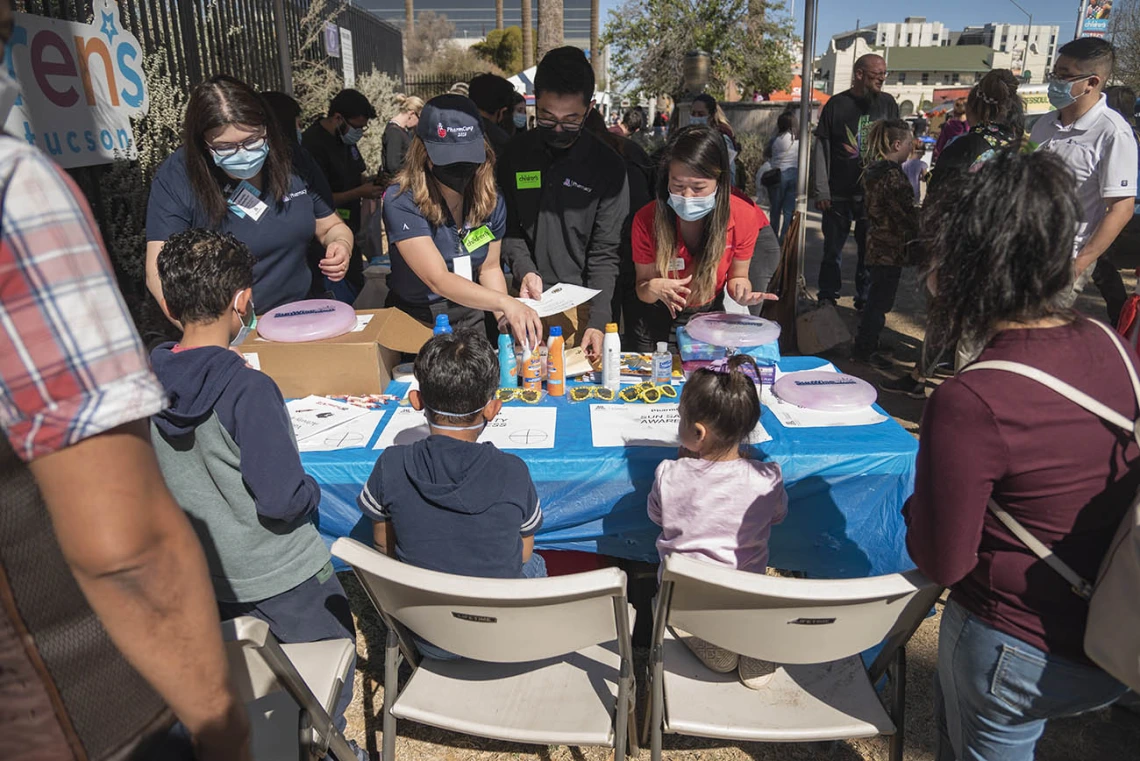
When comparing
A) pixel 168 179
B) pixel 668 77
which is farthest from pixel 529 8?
pixel 168 179

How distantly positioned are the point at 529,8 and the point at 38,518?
22.5 meters

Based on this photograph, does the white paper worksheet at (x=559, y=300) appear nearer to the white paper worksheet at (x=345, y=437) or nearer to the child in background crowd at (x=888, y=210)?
the white paper worksheet at (x=345, y=437)

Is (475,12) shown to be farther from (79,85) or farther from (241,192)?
(241,192)

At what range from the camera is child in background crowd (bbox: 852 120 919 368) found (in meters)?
4.73

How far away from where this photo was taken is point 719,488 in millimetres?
1823

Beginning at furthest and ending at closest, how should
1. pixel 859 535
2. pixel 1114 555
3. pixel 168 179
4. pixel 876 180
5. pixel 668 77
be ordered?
pixel 668 77 < pixel 876 180 < pixel 168 179 < pixel 859 535 < pixel 1114 555

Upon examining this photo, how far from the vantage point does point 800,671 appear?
1.81m

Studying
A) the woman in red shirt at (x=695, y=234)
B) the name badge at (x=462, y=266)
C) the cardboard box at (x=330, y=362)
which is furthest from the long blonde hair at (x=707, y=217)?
the cardboard box at (x=330, y=362)

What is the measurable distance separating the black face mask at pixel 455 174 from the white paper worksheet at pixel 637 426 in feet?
3.19

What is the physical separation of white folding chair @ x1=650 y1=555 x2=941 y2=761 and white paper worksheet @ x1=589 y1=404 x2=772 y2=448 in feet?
1.99

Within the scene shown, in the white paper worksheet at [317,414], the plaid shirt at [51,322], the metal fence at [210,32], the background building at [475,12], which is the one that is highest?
the background building at [475,12]

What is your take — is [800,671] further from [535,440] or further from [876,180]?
[876,180]

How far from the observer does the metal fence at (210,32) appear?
18.6 feet

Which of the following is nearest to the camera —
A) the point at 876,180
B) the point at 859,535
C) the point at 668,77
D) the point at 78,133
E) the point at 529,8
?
the point at 859,535
